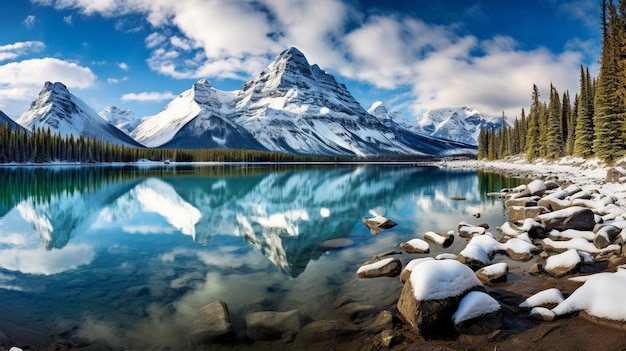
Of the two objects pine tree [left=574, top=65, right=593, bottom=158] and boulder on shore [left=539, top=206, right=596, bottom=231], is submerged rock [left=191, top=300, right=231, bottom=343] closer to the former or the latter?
boulder on shore [left=539, top=206, right=596, bottom=231]

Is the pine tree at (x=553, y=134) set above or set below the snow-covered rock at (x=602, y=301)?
above

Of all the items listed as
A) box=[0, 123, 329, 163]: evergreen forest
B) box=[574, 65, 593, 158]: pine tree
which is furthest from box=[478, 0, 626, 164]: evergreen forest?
box=[0, 123, 329, 163]: evergreen forest

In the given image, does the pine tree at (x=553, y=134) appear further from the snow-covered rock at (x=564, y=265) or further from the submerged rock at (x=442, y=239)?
the snow-covered rock at (x=564, y=265)

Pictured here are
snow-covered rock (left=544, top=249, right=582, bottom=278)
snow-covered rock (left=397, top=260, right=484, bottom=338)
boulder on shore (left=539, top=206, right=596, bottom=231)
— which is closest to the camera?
snow-covered rock (left=397, top=260, right=484, bottom=338)

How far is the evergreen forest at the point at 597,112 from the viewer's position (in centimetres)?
4653

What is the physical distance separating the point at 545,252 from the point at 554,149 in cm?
7481

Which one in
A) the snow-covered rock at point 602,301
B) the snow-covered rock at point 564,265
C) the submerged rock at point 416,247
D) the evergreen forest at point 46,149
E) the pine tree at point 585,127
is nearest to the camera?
the snow-covered rock at point 602,301

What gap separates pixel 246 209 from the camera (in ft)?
110

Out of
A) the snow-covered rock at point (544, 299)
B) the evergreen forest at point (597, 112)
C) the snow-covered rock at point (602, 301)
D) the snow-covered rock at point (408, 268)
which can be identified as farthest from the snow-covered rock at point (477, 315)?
the evergreen forest at point (597, 112)

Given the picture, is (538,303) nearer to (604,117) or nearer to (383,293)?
(383,293)

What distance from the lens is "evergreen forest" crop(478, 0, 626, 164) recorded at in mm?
46531

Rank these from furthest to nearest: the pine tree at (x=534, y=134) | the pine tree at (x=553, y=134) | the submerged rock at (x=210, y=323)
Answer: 1. the pine tree at (x=534, y=134)
2. the pine tree at (x=553, y=134)
3. the submerged rock at (x=210, y=323)

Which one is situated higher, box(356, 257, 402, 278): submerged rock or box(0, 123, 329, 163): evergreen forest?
box(0, 123, 329, 163): evergreen forest

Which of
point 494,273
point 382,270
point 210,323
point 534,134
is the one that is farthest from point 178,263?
point 534,134
